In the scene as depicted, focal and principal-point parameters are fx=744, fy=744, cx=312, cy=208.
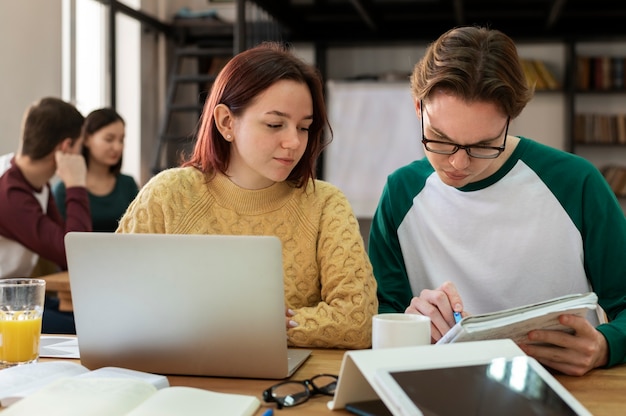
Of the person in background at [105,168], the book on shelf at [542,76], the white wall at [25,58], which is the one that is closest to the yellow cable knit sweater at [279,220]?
the person in background at [105,168]

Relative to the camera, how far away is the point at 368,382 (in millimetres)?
995

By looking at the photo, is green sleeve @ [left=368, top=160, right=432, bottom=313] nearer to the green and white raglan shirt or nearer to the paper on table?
the green and white raglan shirt

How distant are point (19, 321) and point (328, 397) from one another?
1.88ft

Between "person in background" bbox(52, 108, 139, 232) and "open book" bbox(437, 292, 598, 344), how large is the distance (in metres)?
2.89

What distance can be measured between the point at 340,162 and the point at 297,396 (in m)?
5.51

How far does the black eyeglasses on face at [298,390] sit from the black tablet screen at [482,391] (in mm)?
184

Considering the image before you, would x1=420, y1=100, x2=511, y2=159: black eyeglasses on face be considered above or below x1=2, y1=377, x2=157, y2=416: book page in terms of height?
above

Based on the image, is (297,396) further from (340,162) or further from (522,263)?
(340,162)

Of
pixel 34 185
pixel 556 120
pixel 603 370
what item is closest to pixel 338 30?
pixel 556 120

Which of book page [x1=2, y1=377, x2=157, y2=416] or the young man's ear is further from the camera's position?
the young man's ear

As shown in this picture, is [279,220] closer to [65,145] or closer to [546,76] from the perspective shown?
[65,145]

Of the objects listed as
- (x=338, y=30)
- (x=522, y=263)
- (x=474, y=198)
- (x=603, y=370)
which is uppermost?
(x=338, y=30)

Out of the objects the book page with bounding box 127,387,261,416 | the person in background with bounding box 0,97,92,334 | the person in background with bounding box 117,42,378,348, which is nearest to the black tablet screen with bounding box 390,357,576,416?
the book page with bounding box 127,387,261,416

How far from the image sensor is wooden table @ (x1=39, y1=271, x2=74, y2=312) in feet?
8.66
